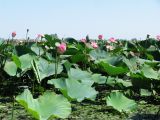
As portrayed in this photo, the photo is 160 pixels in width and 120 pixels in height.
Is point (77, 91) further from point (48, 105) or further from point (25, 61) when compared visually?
point (25, 61)

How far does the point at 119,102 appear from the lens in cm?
228

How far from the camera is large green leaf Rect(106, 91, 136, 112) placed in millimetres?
2246

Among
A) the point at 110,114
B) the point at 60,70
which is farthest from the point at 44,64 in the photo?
the point at 110,114

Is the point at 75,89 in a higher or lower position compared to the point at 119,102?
higher

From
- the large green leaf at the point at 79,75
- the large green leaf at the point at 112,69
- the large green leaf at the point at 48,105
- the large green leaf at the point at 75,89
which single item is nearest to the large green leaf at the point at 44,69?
the large green leaf at the point at 79,75

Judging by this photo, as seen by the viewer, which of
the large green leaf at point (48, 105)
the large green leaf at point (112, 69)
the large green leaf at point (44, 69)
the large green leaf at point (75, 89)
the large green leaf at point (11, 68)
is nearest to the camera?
the large green leaf at point (48, 105)

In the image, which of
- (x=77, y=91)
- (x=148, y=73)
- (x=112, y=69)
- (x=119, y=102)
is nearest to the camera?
(x=77, y=91)

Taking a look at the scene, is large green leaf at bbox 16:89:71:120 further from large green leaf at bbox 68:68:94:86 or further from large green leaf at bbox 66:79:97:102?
large green leaf at bbox 68:68:94:86

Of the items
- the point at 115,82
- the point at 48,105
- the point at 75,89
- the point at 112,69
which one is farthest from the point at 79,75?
the point at 48,105

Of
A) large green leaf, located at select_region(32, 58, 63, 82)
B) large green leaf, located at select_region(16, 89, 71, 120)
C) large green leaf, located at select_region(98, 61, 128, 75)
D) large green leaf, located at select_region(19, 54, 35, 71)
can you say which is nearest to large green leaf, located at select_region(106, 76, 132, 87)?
large green leaf, located at select_region(98, 61, 128, 75)

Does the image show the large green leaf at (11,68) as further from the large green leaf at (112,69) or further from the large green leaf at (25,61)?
the large green leaf at (112,69)

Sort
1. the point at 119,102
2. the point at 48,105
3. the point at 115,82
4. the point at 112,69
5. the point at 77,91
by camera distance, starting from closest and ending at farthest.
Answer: the point at 48,105, the point at 77,91, the point at 119,102, the point at 112,69, the point at 115,82

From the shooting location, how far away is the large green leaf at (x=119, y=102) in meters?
2.25

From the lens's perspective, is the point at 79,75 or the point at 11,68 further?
the point at 11,68
